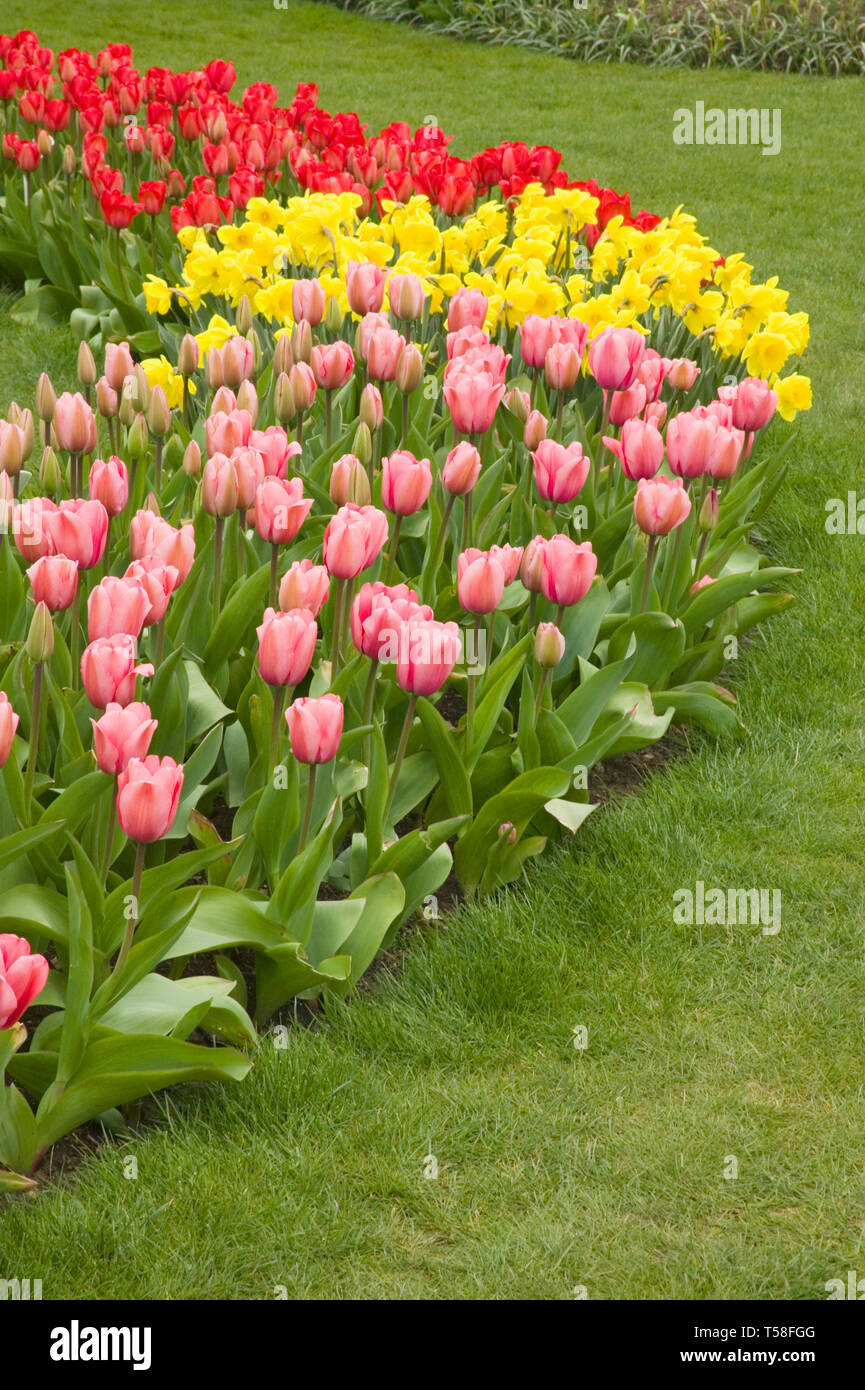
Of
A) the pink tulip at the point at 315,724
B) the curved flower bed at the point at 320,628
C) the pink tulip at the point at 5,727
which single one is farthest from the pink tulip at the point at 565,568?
the pink tulip at the point at 5,727

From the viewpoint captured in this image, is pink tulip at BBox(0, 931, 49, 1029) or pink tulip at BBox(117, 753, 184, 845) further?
pink tulip at BBox(117, 753, 184, 845)

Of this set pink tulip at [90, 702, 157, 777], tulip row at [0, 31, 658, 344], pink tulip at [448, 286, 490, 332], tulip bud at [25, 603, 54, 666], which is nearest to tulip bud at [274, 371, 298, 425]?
pink tulip at [448, 286, 490, 332]

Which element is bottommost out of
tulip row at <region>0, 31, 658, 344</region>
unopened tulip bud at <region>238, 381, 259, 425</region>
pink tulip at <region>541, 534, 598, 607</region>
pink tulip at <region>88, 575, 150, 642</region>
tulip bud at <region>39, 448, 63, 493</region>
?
pink tulip at <region>88, 575, 150, 642</region>

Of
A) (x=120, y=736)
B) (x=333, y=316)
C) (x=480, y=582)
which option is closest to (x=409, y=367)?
(x=333, y=316)

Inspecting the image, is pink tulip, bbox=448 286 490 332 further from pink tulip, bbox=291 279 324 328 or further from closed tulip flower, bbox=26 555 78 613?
closed tulip flower, bbox=26 555 78 613

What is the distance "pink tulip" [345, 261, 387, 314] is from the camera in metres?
4.35

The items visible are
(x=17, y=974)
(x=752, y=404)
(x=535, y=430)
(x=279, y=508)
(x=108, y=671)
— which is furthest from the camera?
(x=752, y=404)

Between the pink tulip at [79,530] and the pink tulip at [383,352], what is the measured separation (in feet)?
3.95

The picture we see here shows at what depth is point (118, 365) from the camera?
4.01m

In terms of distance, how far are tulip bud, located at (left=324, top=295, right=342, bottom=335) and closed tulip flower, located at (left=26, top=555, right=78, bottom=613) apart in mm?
1831

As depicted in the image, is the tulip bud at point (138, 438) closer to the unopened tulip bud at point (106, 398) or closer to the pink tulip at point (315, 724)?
the unopened tulip bud at point (106, 398)

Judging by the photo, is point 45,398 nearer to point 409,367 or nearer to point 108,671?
point 409,367

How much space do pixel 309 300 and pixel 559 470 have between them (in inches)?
44.6
